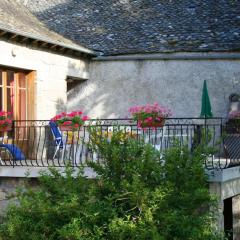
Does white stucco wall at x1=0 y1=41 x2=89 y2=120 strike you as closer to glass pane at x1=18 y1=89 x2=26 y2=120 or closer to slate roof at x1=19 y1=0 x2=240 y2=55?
glass pane at x1=18 y1=89 x2=26 y2=120

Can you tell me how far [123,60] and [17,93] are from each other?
3.24 metres

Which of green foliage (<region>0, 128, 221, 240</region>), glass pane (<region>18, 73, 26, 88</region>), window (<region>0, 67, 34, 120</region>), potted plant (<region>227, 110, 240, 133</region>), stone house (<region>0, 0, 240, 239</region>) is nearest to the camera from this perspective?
green foliage (<region>0, 128, 221, 240</region>)

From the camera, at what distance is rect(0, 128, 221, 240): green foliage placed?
22.5 ft

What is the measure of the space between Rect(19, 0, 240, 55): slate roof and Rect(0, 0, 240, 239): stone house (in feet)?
0.09

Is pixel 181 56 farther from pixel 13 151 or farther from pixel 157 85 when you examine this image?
pixel 13 151

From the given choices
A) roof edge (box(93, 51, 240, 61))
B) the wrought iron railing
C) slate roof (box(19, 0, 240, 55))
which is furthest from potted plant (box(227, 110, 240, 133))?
slate roof (box(19, 0, 240, 55))

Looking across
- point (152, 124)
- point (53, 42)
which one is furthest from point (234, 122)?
point (53, 42)

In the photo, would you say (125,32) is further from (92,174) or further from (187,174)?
(187,174)

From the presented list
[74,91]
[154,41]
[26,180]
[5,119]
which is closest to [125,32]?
[154,41]

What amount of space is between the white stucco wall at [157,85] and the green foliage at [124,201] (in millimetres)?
6631

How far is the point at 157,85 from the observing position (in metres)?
14.3

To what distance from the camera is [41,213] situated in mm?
7238

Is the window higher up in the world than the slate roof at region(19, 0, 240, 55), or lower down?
lower down

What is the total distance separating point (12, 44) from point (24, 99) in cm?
137
